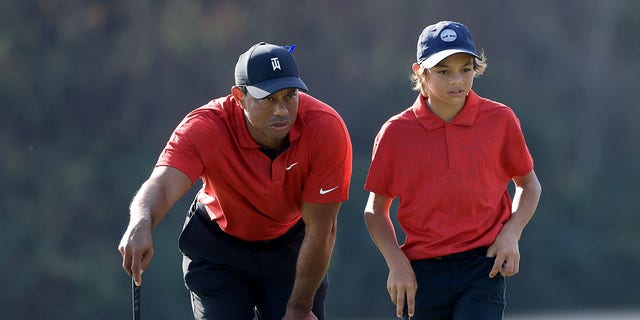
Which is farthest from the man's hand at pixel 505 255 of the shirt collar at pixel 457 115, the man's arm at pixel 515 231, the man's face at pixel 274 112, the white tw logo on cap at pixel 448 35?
the man's face at pixel 274 112

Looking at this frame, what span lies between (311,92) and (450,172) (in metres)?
5.43

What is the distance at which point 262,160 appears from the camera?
405 centimetres

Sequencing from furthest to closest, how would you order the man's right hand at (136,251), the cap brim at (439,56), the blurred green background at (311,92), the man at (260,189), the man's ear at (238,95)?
1. the blurred green background at (311,92)
2. the man's ear at (238,95)
3. the man at (260,189)
4. the cap brim at (439,56)
5. the man's right hand at (136,251)

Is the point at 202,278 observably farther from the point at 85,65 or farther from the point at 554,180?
the point at 554,180

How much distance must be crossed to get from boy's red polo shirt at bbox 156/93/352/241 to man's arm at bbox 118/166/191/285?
93 mm

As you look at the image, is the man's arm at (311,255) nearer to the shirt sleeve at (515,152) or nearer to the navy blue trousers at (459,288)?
the navy blue trousers at (459,288)

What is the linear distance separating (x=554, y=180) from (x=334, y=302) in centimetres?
251

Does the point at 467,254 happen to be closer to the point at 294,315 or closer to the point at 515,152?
the point at 515,152

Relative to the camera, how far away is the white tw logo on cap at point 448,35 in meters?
3.89

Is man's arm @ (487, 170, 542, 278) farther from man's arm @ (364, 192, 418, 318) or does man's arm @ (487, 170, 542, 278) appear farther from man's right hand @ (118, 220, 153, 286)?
man's right hand @ (118, 220, 153, 286)

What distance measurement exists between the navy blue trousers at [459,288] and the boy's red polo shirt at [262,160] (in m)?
0.49

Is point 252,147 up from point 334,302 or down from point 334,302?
up

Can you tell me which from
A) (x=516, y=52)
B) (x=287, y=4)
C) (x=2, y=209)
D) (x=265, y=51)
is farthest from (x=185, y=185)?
(x=516, y=52)

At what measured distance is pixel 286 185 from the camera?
409 cm
